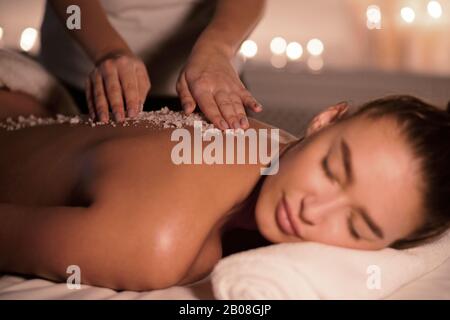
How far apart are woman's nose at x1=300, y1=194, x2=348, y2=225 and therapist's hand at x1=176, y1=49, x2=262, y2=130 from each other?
22 centimetres

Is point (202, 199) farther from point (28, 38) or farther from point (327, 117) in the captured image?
point (28, 38)

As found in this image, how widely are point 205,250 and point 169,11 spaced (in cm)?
71

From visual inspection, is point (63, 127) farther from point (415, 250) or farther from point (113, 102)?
point (415, 250)

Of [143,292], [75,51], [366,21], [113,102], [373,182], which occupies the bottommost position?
[143,292]

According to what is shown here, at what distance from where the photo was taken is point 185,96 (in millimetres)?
1135

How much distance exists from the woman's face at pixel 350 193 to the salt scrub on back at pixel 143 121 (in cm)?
21

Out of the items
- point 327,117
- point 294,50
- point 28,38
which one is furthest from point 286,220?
point 28,38

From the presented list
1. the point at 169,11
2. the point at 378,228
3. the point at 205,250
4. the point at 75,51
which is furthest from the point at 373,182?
the point at 75,51

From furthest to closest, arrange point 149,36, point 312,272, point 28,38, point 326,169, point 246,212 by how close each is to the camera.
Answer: point 28,38, point 149,36, point 246,212, point 326,169, point 312,272

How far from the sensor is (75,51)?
4.90 ft

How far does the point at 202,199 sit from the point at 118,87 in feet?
1.04

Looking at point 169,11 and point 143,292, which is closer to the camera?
point 143,292

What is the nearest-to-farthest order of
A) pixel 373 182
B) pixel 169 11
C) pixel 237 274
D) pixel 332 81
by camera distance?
pixel 237 274
pixel 373 182
pixel 169 11
pixel 332 81

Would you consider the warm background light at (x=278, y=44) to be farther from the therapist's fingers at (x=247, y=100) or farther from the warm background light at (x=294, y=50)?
the therapist's fingers at (x=247, y=100)
